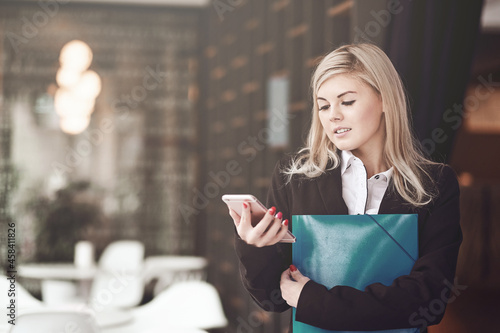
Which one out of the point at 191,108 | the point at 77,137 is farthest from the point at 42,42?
the point at 191,108

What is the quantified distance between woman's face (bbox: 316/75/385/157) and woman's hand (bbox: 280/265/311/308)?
39 centimetres

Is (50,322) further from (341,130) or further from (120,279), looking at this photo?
(120,279)

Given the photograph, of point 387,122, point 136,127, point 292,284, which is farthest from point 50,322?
point 136,127

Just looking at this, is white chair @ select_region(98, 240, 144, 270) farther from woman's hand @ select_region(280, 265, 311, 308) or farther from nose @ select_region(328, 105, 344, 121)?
nose @ select_region(328, 105, 344, 121)

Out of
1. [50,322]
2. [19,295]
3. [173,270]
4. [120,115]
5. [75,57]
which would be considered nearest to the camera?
[50,322]

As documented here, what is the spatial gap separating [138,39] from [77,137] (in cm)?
146

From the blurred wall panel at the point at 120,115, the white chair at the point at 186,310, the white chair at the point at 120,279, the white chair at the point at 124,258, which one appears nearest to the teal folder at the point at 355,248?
the white chair at the point at 186,310

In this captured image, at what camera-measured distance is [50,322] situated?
217cm

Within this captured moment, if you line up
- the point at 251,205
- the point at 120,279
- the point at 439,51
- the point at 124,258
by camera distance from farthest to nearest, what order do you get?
the point at 124,258, the point at 120,279, the point at 439,51, the point at 251,205

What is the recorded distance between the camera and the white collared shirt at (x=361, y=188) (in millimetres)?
1620

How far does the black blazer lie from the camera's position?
1.52m

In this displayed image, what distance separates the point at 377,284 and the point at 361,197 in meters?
0.25

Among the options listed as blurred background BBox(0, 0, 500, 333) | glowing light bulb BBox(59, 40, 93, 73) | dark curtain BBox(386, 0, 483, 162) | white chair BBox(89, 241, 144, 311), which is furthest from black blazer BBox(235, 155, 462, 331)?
glowing light bulb BBox(59, 40, 93, 73)

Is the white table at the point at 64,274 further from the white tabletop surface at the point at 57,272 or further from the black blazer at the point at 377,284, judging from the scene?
the black blazer at the point at 377,284
